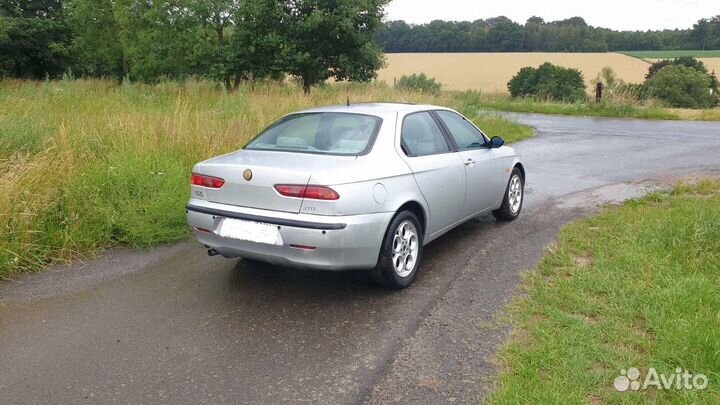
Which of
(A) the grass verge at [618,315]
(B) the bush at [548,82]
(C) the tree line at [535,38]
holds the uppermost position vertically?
(C) the tree line at [535,38]

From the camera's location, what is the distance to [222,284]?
15.6 feet

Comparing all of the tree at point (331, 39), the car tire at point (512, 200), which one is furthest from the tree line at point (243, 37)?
the car tire at point (512, 200)

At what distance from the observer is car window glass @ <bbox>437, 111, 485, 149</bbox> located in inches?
225

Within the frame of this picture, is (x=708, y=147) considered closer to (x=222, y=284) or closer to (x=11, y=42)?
(x=222, y=284)

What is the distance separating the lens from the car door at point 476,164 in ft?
18.4

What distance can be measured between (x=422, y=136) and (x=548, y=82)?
1711 inches

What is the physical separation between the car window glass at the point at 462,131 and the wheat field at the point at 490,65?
133ft

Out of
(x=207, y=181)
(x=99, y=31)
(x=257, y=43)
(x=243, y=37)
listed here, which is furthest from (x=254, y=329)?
(x=99, y=31)

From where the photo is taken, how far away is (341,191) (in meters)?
3.98

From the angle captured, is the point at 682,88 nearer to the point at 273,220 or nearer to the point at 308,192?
the point at 308,192

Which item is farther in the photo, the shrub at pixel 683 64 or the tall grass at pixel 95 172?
the shrub at pixel 683 64

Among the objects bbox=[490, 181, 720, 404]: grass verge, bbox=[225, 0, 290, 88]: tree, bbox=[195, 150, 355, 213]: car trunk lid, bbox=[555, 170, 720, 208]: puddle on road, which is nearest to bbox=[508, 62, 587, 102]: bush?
bbox=[225, 0, 290, 88]: tree

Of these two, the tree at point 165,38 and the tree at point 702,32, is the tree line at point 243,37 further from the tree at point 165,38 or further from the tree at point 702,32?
the tree at point 702,32

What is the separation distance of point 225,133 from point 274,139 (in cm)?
393
